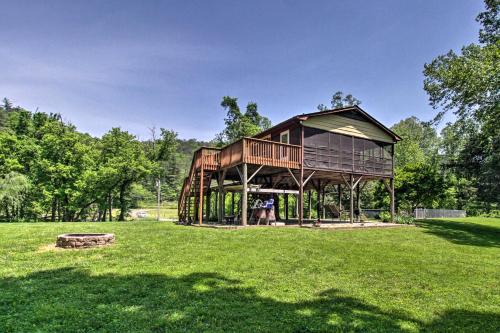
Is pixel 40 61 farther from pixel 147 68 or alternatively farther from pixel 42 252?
pixel 42 252

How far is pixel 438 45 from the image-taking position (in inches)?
819

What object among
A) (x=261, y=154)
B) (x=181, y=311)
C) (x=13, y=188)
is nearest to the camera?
(x=181, y=311)

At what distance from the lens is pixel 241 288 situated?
5.34 metres

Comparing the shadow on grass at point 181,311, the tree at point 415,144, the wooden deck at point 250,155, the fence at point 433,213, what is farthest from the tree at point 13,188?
the fence at point 433,213

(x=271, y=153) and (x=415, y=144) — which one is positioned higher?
(x=415, y=144)

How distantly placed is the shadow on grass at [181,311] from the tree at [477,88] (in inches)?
638

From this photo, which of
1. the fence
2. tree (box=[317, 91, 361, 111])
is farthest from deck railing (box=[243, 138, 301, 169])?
tree (box=[317, 91, 361, 111])

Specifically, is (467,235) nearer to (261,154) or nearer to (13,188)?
(261,154)

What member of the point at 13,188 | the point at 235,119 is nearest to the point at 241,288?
the point at 13,188

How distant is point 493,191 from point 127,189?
3051 centimetres

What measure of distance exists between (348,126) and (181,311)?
16.3m

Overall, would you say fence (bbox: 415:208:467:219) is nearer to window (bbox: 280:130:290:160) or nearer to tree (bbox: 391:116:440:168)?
tree (bbox: 391:116:440:168)

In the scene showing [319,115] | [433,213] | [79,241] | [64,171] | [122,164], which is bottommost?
[433,213]

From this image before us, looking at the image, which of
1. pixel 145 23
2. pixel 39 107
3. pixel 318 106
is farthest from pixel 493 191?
pixel 39 107
